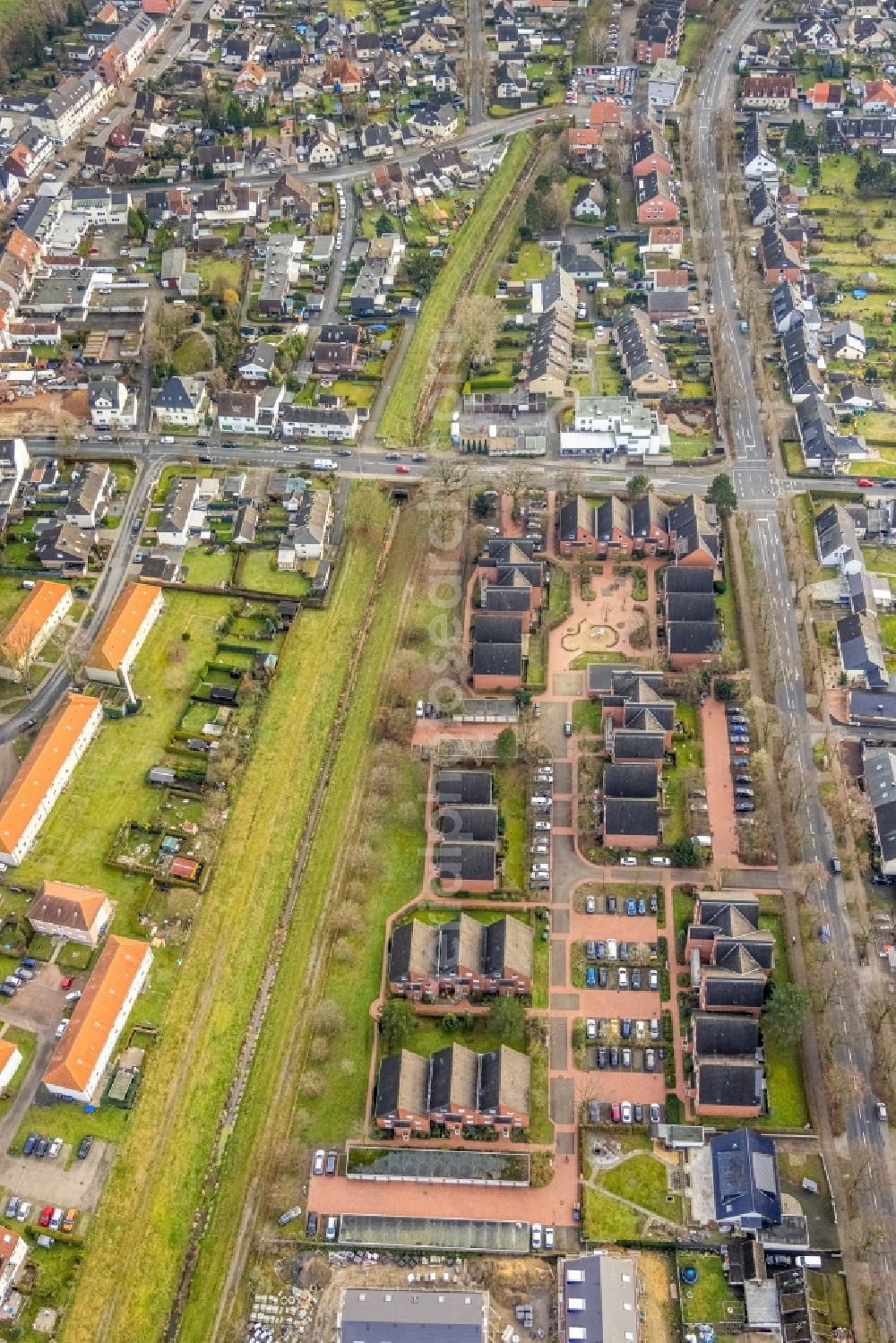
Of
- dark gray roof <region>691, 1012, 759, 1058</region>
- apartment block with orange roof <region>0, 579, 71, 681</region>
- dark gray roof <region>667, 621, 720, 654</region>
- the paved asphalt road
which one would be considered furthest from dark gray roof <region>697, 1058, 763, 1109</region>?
apartment block with orange roof <region>0, 579, 71, 681</region>

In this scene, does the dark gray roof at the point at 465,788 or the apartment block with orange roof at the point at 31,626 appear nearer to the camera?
the dark gray roof at the point at 465,788

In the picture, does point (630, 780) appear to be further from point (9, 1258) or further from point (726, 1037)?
point (9, 1258)

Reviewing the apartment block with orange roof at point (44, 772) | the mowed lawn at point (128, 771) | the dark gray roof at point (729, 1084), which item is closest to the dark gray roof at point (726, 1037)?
the dark gray roof at point (729, 1084)

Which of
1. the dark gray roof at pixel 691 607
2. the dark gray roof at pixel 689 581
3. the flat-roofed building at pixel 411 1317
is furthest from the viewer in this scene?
the dark gray roof at pixel 689 581

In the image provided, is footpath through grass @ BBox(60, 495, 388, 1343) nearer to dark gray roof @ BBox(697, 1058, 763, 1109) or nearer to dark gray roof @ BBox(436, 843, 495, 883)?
dark gray roof @ BBox(436, 843, 495, 883)

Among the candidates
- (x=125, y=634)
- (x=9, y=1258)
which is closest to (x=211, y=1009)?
(x=9, y=1258)

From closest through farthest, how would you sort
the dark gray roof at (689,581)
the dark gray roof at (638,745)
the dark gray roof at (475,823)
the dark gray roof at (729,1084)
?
the dark gray roof at (729,1084) → the dark gray roof at (475,823) → the dark gray roof at (638,745) → the dark gray roof at (689,581)

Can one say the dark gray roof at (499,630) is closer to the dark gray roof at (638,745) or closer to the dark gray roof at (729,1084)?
the dark gray roof at (638,745)
